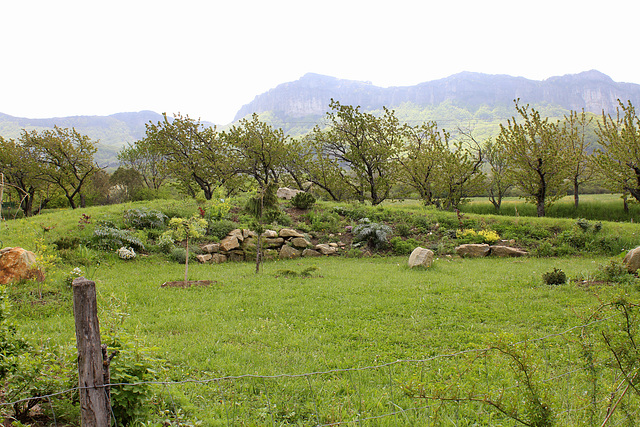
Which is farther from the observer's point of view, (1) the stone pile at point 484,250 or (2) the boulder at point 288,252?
(2) the boulder at point 288,252

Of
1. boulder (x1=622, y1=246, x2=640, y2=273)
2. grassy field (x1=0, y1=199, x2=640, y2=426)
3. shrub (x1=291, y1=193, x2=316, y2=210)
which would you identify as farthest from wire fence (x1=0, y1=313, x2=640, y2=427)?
shrub (x1=291, y1=193, x2=316, y2=210)

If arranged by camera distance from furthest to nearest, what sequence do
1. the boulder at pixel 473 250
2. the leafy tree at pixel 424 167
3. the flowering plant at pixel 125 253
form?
1. the leafy tree at pixel 424 167
2. the boulder at pixel 473 250
3. the flowering plant at pixel 125 253

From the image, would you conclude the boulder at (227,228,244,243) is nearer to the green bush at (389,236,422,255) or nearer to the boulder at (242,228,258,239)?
the boulder at (242,228,258,239)

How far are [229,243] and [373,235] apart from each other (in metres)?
6.49

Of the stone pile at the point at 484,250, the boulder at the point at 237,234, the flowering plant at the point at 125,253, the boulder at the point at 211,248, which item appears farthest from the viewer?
the boulder at the point at 237,234

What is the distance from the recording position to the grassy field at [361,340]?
10.8 feet

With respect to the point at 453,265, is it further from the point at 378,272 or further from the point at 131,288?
the point at 131,288

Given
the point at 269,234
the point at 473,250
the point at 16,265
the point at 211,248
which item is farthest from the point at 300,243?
the point at 16,265

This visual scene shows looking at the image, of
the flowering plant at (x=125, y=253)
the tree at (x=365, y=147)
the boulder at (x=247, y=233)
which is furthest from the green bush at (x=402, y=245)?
the flowering plant at (x=125, y=253)

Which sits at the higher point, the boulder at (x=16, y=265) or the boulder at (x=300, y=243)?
the boulder at (x=16, y=265)

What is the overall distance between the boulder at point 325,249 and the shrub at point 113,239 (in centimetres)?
730

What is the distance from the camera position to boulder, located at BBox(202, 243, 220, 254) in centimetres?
1345

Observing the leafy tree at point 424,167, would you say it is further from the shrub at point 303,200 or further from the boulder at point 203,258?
the boulder at point 203,258

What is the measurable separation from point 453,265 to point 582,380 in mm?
8025
